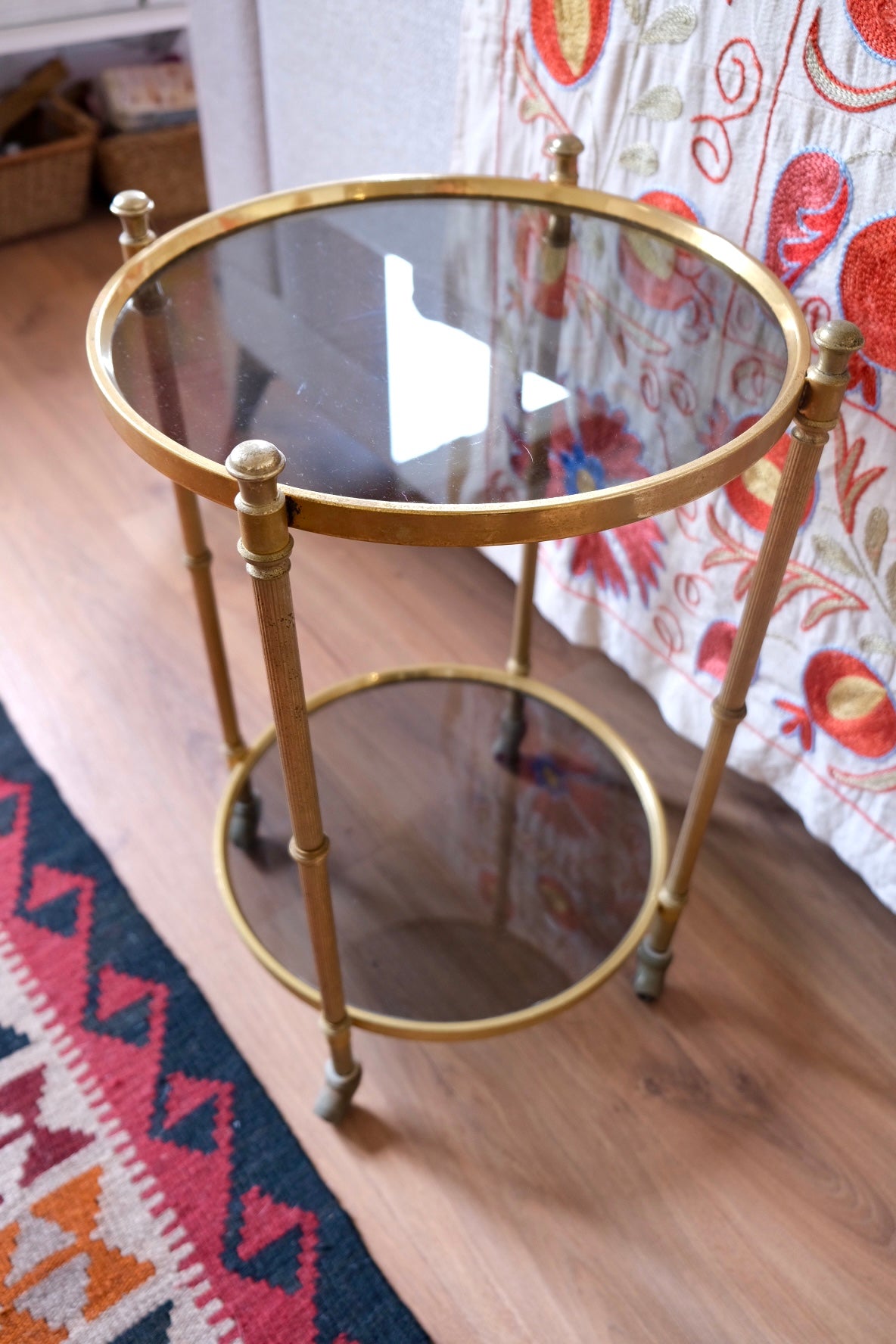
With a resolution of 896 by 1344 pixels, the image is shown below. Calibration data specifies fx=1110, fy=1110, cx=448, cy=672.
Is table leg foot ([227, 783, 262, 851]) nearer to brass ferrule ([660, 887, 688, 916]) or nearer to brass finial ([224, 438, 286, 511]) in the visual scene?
brass ferrule ([660, 887, 688, 916])

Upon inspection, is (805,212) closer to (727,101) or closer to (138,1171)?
(727,101)

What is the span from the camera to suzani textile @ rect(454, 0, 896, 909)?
0.73 m

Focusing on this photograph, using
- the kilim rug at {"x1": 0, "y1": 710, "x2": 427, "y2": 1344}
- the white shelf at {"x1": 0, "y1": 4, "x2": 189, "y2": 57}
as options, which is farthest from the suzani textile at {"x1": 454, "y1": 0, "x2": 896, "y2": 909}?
the white shelf at {"x1": 0, "y1": 4, "x2": 189, "y2": 57}

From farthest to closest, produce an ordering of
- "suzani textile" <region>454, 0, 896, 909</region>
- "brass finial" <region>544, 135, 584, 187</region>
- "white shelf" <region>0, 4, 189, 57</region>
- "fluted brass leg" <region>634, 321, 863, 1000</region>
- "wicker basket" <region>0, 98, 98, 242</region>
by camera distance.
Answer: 1. "wicker basket" <region>0, 98, 98, 242</region>
2. "white shelf" <region>0, 4, 189, 57</region>
3. "brass finial" <region>544, 135, 584, 187</region>
4. "suzani textile" <region>454, 0, 896, 909</region>
5. "fluted brass leg" <region>634, 321, 863, 1000</region>

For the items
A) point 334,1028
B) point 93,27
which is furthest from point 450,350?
point 93,27

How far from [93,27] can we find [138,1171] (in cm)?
183

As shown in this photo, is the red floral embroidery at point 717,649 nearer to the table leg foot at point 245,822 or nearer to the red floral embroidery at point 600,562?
the red floral embroidery at point 600,562

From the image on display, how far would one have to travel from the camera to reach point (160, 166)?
208 cm

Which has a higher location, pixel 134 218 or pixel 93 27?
pixel 134 218

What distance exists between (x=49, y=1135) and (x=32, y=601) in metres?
0.67

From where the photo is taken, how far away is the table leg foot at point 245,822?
104 cm

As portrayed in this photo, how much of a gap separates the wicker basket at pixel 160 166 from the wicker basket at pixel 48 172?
42mm

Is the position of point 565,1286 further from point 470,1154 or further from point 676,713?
point 676,713

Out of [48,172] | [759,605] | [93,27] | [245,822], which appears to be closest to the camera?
[759,605]
